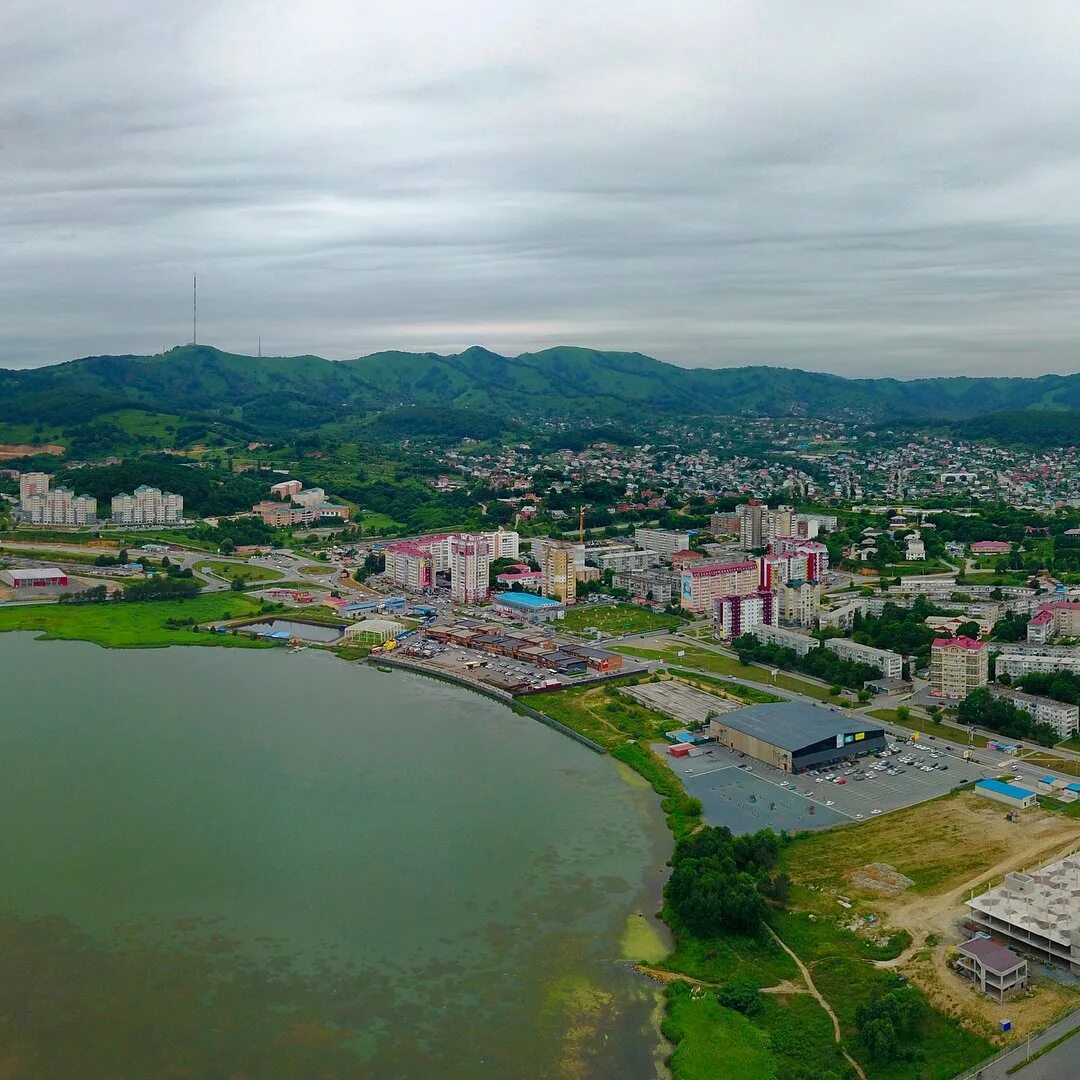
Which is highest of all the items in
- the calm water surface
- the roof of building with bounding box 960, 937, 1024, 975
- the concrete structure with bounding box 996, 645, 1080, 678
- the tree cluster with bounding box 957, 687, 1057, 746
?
the concrete structure with bounding box 996, 645, 1080, 678

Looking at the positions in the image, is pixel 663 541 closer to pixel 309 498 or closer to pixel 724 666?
pixel 724 666

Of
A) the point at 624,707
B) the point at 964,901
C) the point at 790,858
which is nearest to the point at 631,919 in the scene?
the point at 790,858

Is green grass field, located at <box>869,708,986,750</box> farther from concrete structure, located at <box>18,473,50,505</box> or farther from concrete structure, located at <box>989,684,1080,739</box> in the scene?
concrete structure, located at <box>18,473,50,505</box>

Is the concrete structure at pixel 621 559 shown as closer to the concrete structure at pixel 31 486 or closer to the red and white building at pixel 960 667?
the red and white building at pixel 960 667

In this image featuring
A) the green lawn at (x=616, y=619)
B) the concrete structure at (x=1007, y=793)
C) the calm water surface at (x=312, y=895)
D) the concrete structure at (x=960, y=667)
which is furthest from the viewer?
the green lawn at (x=616, y=619)

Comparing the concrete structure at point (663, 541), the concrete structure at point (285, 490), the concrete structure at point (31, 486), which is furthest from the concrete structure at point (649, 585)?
the concrete structure at point (31, 486)

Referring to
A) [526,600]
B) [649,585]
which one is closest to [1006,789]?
[526,600]

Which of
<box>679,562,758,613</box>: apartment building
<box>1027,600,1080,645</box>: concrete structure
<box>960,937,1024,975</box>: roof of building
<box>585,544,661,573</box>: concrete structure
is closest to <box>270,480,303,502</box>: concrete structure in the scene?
<box>585,544,661,573</box>: concrete structure
